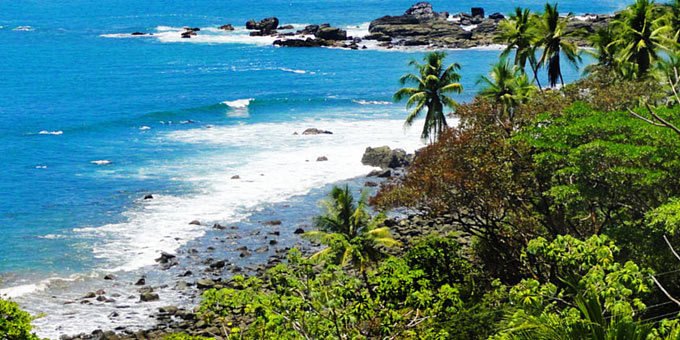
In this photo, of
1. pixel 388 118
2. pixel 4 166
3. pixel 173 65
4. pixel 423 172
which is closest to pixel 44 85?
pixel 173 65

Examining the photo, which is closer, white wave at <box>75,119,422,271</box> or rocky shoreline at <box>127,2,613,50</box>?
white wave at <box>75,119,422,271</box>

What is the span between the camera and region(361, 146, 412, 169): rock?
190 ft

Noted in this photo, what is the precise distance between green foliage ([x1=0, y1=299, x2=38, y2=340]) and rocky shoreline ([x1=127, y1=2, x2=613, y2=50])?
315 feet

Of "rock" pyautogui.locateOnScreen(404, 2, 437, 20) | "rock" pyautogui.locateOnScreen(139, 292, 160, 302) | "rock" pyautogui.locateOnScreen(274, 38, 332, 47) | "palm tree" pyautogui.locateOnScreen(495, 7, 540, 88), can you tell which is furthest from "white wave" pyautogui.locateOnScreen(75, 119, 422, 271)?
"rock" pyautogui.locateOnScreen(404, 2, 437, 20)

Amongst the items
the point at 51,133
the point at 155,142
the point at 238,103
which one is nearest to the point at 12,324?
the point at 155,142

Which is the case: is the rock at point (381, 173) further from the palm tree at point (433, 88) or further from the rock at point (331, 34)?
the rock at point (331, 34)

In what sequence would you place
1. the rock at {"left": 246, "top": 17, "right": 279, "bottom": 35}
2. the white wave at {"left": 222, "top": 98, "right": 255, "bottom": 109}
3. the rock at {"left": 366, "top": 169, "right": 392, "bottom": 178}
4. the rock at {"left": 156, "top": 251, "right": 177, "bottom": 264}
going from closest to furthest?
the rock at {"left": 156, "top": 251, "right": 177, "bottom": 264} → the rock at {"left": 366, "top": 169, "right": 392, "bottom": 178} → the white wave at {"left": 222, "top": 98, "right": 255, "bottom": 109} → the rock at {"left": 246, "top": 17, "right": 279, "bottom": 35}

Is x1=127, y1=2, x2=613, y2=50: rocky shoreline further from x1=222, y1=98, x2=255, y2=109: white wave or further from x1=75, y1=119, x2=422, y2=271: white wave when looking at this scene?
x1=75, y1=119, x2=422, y2=271: white wave

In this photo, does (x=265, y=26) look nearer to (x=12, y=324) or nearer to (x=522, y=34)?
(x=522, y=34)

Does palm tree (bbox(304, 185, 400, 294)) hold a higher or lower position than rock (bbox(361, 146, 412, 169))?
higher

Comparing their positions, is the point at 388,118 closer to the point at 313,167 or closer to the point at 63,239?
the point at 313,167

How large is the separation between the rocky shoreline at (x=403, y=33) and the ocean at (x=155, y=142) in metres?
3.67

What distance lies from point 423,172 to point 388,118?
45502 mm

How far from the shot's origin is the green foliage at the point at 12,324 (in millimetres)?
18172
